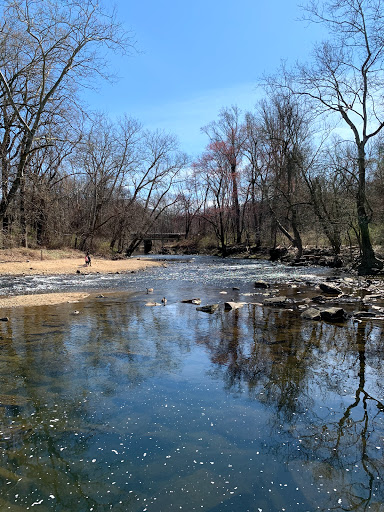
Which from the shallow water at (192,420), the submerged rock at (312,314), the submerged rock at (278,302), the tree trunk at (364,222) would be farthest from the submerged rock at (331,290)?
the tree trunk at (364,222)

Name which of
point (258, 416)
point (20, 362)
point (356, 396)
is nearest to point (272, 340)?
point (356, 396)

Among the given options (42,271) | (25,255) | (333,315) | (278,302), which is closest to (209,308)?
(278,302)

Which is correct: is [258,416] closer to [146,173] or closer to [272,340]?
[272,340]

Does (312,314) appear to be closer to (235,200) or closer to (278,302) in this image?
(278,302)

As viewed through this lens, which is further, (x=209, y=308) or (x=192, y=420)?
(x=209, y=308)

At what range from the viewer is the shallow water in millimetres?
2594

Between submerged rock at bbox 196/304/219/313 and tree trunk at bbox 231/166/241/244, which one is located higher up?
tree trunk at bbox 231/166/241/244

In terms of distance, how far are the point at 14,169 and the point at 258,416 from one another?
25024mm

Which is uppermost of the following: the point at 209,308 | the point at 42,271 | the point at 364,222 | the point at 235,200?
the point at 235,200

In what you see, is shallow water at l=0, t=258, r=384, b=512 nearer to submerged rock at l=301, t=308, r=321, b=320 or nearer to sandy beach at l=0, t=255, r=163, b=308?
submerged rock at l=301, t=308, r=321, b=320

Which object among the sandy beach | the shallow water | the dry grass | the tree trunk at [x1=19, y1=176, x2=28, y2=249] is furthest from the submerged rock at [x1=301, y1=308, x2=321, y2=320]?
the tree trunk at [x1=19, y1=176, x2=28, y2=249]

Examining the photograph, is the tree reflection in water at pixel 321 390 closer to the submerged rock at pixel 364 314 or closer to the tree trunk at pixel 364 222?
the submerged rock at pixel 364 314

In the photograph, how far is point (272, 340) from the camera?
6590 millimetres

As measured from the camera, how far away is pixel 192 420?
366 centimetres
